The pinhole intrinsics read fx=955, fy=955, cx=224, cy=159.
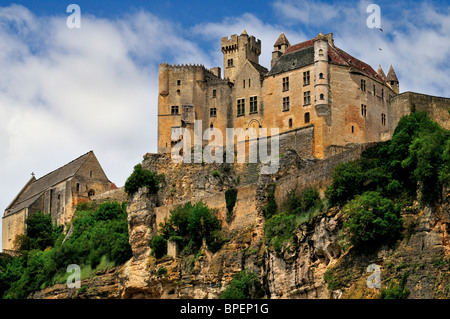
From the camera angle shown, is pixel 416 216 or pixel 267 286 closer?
pixel 416 216

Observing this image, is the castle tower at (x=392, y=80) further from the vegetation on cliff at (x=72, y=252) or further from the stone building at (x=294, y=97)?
the vegetation on cliff at (x=72, y=252)

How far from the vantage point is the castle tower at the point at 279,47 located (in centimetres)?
7638

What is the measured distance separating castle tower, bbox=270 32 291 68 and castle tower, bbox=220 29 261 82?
329 centimetres

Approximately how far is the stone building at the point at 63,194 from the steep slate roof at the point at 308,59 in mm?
19334

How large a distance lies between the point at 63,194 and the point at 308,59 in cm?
2484

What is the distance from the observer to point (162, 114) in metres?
74.4

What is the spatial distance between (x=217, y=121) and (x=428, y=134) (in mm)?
30572

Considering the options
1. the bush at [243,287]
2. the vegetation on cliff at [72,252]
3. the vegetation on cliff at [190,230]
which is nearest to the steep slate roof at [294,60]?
the vegetation on cliff at [72,252]

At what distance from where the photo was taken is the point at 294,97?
70.8 meters

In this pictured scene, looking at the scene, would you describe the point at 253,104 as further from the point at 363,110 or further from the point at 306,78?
the point at 363,110

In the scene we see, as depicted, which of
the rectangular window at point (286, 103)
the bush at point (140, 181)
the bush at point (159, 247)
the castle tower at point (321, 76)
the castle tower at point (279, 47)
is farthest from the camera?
the castle tower at point (279, 47)

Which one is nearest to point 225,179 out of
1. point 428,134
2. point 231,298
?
A: point 231,298

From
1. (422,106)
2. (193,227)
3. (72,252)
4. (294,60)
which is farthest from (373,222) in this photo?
(72,252)
